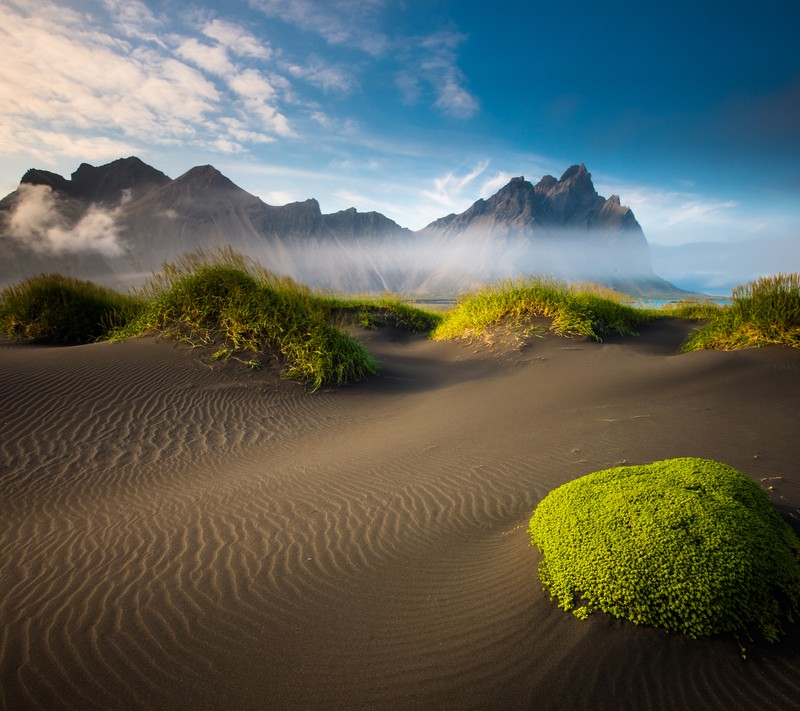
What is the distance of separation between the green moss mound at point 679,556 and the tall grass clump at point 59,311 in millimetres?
10709

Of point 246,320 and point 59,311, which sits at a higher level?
point 59,311

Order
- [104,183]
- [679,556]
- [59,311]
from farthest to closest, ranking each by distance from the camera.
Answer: [104,183]
[59,311]
[679,556]

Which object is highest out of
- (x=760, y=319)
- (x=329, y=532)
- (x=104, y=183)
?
(x=104, y=183)

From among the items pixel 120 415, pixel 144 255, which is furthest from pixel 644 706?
pixel 144 255

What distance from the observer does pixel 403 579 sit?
2.64 m

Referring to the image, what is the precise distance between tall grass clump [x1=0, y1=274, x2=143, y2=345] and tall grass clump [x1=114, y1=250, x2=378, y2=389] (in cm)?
175

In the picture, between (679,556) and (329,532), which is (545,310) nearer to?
(329,532)

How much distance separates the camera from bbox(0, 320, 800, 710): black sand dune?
1856 millimetres

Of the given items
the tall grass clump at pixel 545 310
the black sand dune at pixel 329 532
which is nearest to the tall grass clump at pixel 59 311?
the black sand dune at pixel 329 532

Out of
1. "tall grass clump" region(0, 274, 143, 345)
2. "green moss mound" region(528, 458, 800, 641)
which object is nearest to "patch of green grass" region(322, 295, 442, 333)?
"tall grass clump" region(0, 274, 143, 345)

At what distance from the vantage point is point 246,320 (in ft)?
28.7

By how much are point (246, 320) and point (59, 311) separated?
5407mm

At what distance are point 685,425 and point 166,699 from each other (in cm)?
544

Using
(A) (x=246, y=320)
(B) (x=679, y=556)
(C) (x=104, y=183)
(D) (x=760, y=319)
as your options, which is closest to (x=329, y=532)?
(B) (x=679, y=556)
